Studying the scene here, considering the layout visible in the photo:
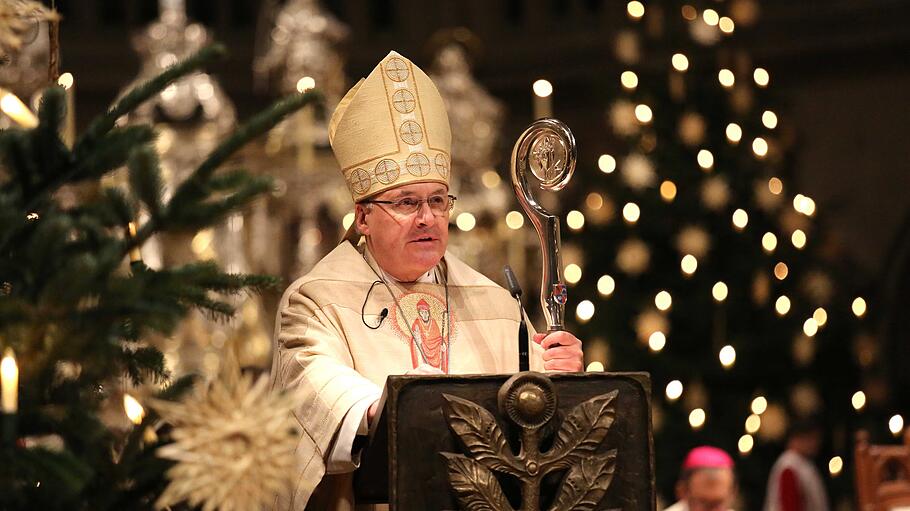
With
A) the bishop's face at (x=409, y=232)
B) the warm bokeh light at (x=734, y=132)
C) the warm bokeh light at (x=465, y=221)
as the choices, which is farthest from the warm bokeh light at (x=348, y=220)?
the warm bokeh light at (x=465, y=221)

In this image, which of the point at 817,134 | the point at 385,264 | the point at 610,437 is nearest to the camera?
the point at 610,437

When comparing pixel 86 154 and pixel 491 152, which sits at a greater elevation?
pixel 491 152

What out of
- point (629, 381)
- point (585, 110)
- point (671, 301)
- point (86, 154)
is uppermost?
point (585, 110)

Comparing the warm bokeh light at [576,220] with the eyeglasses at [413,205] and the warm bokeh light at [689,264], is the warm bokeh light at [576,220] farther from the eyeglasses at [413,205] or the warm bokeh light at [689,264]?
the eyeglasses at [413,205]

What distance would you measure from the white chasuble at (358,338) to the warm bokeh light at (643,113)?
11.8ft

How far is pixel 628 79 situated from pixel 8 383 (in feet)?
18.5

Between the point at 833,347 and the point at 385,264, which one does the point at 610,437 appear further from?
the point at 833,347

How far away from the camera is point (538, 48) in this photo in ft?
49.0

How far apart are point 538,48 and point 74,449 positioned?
1324 centimetres

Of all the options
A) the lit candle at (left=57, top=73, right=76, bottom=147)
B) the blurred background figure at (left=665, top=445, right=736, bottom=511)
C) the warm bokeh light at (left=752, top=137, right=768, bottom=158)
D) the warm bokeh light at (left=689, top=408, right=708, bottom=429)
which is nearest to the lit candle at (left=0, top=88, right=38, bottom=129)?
the lit candle at (left=57, top=73, right=76, bottom=147)

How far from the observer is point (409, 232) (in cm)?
348

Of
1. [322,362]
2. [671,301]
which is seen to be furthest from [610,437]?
[671,301]

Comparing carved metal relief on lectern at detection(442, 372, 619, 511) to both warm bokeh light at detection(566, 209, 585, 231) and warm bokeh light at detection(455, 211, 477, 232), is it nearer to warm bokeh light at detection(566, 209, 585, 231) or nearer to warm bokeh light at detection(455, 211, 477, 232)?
warm bokeh light at detection(566, 209, 585, 231)

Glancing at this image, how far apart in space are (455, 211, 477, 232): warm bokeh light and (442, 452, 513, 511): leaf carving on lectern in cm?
743
